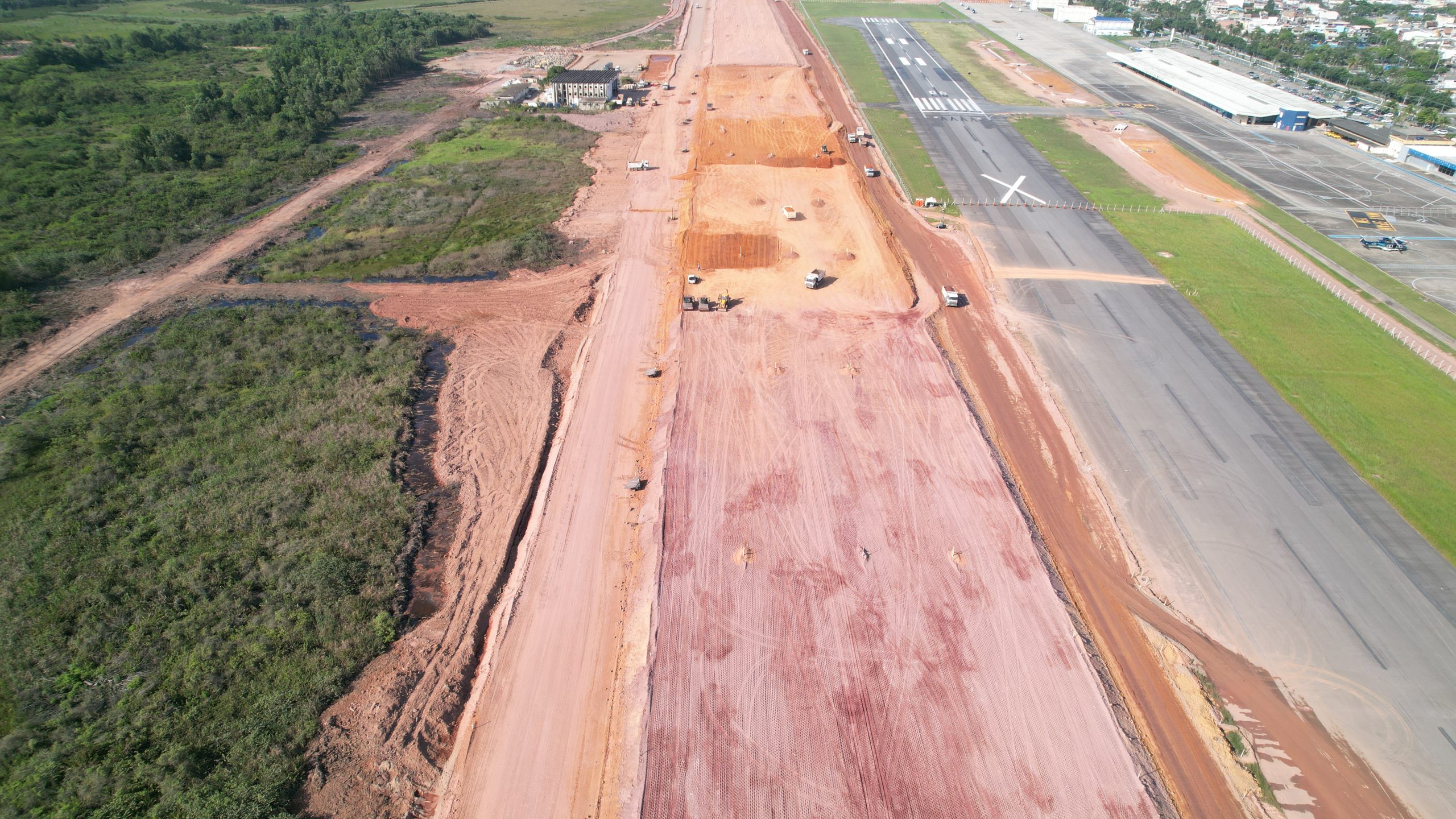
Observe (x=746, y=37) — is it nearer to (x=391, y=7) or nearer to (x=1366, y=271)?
(x=391, y=7)

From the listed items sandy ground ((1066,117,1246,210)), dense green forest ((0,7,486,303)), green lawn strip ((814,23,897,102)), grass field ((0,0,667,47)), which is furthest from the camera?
grass field ((0,0,667,47))

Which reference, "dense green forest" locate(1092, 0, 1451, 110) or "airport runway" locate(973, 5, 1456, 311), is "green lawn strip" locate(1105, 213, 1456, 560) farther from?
"dense green forest" locate(1092, 0, 1451, 110)

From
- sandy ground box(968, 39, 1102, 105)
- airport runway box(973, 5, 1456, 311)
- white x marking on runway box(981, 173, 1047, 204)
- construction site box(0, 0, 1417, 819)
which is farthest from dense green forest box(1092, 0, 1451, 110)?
construction site box(0, 0, 1417, 819)

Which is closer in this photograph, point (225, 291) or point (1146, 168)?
point (225, 291)

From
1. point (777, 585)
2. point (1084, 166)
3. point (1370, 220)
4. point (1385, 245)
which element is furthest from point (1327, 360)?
point (777, 585)

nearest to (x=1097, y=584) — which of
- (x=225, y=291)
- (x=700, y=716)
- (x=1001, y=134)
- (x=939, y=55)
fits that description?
(x=700, y=716)

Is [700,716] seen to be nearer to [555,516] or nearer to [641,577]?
[641,577]
